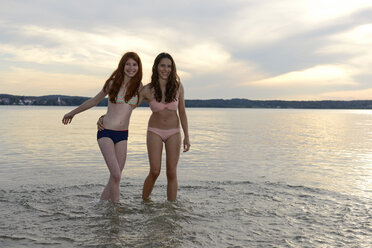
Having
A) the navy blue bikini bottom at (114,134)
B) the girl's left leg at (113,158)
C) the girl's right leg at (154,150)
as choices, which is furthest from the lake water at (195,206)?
the navy blue bikini bottom at (114,134)

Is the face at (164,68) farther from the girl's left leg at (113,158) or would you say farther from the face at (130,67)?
the girl's left leg at (113,158)

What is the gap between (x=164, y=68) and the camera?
606cm

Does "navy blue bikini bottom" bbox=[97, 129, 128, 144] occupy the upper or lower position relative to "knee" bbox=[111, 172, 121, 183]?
upper

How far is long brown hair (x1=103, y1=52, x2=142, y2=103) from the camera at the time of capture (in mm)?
5902

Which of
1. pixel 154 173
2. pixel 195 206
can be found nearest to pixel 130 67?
pixel 154 173

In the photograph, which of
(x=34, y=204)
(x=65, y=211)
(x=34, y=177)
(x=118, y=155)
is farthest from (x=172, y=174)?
(x=34, y=177)

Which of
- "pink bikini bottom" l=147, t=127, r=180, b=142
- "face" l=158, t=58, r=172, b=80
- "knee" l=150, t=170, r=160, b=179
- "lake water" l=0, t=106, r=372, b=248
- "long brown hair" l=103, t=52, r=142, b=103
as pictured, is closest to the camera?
"lake water" l=0, t=106, r=372, b=248

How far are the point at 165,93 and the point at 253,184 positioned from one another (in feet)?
13.3

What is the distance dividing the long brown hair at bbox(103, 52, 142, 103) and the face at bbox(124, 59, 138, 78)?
56 millimetres

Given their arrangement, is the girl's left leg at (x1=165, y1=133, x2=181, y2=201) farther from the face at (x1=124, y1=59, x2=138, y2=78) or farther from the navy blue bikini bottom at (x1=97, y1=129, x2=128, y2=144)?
the face at (x1=124, y1=59, x2=138, y2=78)

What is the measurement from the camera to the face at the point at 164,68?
605cm

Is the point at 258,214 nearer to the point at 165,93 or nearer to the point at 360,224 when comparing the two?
the point at 360,224

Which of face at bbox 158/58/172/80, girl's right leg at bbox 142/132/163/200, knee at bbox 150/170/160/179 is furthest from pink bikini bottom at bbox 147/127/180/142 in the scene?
face at bbox 158/58/172/80

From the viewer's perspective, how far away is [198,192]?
26.7 feet
